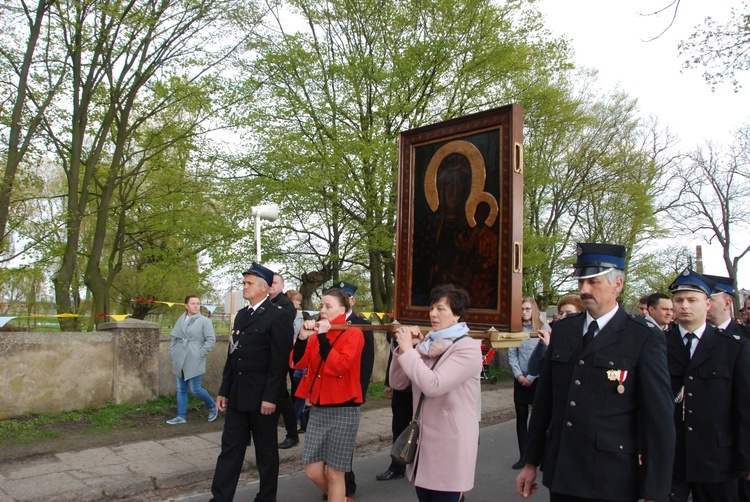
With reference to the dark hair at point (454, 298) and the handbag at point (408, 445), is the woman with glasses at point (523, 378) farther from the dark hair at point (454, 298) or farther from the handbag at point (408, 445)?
the handbag at point (408, 445)

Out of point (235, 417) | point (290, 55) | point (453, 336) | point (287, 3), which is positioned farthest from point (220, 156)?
point (453, 336)

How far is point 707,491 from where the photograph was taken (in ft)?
12.9

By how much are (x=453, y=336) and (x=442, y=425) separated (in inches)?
21.4

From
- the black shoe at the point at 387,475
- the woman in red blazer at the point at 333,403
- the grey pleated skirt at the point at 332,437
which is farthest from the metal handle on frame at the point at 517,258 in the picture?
the black shoe at the point at 387,475

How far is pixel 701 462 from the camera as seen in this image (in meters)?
3.84

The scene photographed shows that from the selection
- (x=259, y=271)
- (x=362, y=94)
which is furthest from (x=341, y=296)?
(x=362, y=94)

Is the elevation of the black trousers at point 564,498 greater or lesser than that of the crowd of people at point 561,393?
lesser

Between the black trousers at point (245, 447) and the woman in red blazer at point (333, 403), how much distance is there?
1.32 ft

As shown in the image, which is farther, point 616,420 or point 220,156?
point 220,156

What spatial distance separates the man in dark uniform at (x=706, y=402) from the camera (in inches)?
150

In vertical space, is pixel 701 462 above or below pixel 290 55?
below

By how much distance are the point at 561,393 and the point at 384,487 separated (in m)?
3.59

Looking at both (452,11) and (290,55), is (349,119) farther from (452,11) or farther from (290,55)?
(452,11)

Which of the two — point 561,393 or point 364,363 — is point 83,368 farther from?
point 561,393
